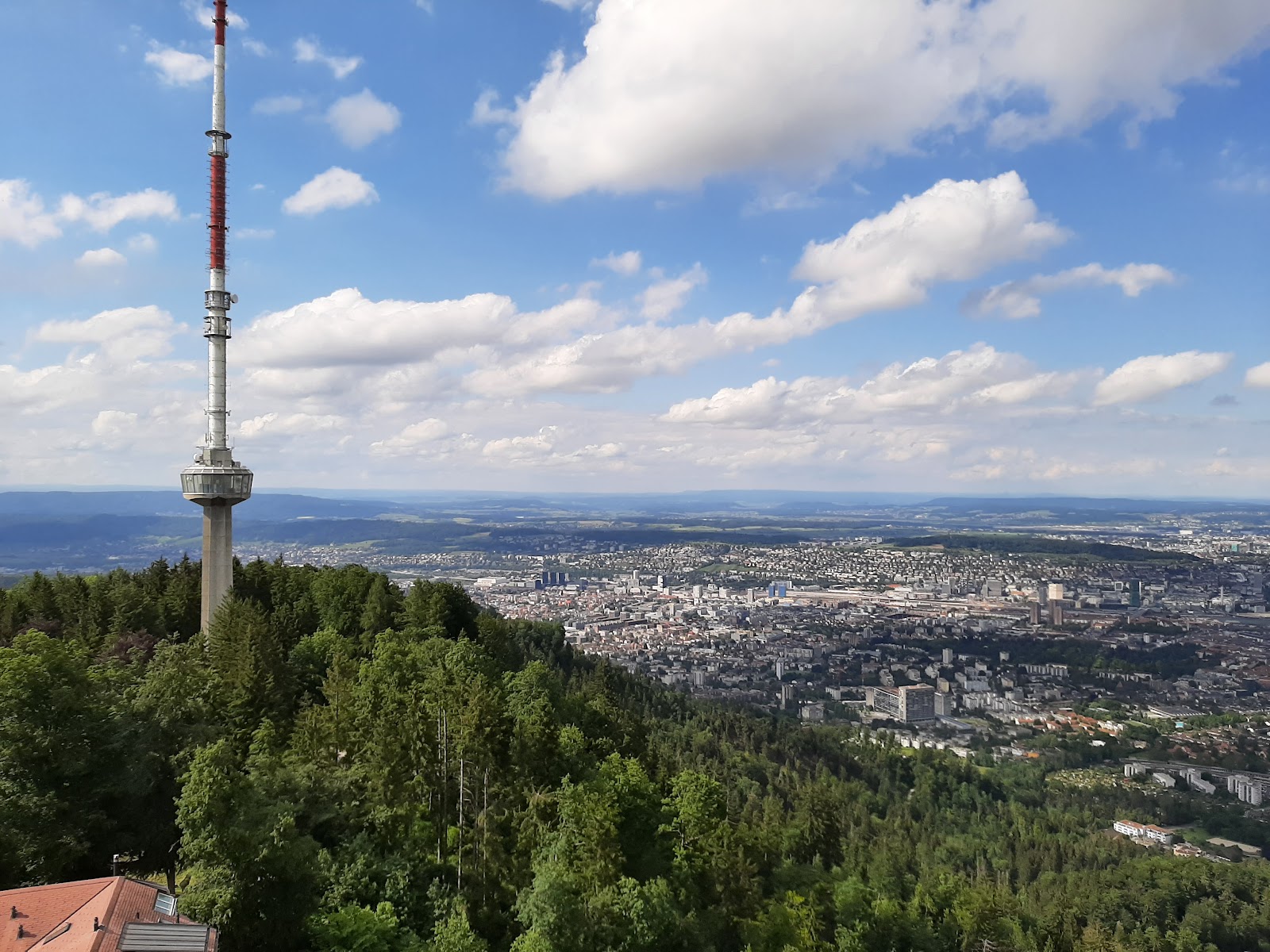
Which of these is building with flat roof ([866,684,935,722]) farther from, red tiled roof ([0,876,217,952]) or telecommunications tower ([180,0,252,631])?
red tiled roof ([0,876,217,952])

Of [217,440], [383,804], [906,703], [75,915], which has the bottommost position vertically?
[906,703]

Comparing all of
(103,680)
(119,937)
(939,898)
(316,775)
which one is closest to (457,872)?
(316,775)

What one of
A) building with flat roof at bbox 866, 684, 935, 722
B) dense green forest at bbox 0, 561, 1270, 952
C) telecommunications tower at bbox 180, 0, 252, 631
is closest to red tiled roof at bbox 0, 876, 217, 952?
dense green forest at bbox 0, 561, 1270, 952

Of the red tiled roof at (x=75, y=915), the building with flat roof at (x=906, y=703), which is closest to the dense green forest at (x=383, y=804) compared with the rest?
the red tiled roof at (x=75, y=915)

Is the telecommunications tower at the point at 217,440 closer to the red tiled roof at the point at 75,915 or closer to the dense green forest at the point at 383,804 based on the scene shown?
the dense green forest at the point at 383,804

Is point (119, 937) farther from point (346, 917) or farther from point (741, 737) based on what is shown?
point (741, 737)

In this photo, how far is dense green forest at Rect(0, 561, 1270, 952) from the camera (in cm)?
1520

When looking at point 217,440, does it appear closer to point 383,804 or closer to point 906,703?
point 383,804

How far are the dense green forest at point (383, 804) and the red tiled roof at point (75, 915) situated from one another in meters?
1.37

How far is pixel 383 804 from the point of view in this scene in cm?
1934

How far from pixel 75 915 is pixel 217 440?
37.7m

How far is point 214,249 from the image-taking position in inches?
1732

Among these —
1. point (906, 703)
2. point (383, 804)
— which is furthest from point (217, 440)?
point (906, 703)

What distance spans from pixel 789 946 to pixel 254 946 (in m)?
13.5
